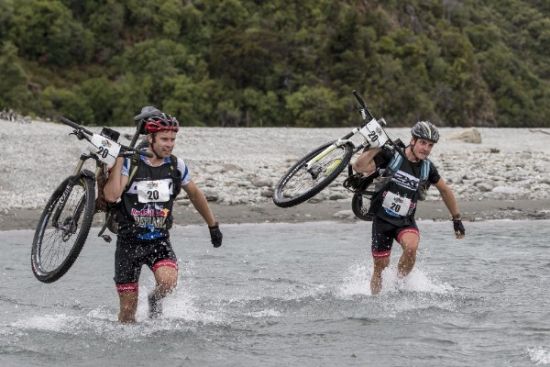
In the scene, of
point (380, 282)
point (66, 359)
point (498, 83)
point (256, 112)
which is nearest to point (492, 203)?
point (380, 282)

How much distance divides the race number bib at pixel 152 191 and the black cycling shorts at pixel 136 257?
443 millimetres

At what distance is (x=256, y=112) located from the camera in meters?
64.1

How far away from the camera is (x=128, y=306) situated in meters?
9.20

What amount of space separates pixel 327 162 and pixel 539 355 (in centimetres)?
366

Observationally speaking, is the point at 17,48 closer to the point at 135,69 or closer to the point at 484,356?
the point at 135,69

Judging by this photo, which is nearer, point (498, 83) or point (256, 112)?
point (256, 112)

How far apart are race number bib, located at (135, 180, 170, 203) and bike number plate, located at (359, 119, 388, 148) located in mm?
2529

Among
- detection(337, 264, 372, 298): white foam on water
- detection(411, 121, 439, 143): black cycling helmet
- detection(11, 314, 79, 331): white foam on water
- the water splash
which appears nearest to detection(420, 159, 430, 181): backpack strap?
detection(411, 121, 439, 143): black cycling helmet

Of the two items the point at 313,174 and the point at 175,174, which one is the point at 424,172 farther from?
the point at 175,174

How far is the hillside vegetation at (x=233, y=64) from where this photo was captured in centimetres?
6200

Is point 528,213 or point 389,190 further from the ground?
point 389,190

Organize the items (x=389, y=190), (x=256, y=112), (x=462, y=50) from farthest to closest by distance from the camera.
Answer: (x=462, y=50) < (x=256, y=112) < (x=389, y=190)

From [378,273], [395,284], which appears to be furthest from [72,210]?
[395,284]

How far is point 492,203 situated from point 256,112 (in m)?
43.5
